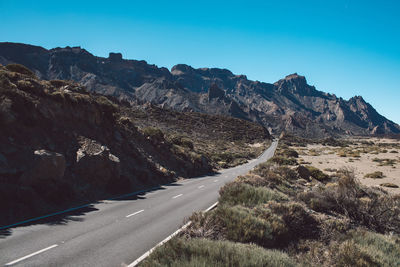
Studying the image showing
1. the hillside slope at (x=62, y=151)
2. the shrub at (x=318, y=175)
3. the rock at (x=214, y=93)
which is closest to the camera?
the hillside slope at (x=62, y=151)

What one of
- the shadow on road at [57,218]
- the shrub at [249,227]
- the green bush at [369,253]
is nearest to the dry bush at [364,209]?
the green bush at [369,253]

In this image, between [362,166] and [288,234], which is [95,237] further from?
[362,166]

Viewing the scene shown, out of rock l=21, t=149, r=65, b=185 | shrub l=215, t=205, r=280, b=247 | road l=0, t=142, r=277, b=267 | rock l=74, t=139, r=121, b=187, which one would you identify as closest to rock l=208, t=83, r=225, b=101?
rock l=74, t=139, r=121, b=187

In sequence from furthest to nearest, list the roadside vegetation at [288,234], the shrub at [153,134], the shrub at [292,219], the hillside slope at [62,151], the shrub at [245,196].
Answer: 1. the shrub at [153,134]
2. the hillside slope at [62,151]
3. the shrub at [245,196]
4. the shrub at [292,219]
5. the roadside vegetation at [288,234]

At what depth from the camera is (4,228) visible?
7336mm

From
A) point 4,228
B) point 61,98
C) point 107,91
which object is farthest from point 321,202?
point 107,91

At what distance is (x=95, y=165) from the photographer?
13703 millimetres

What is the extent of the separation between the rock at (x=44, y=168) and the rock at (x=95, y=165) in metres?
1.86

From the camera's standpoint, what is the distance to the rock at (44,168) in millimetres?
10008

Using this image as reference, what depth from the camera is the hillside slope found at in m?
9.80

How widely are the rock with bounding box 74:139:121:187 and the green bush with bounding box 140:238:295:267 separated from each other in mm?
10728

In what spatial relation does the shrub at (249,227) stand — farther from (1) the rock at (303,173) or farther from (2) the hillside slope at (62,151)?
(1) the rock at (303,173)

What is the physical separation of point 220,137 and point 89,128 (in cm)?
5924

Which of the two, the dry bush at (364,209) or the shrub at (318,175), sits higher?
the dry bush at (364,209)
